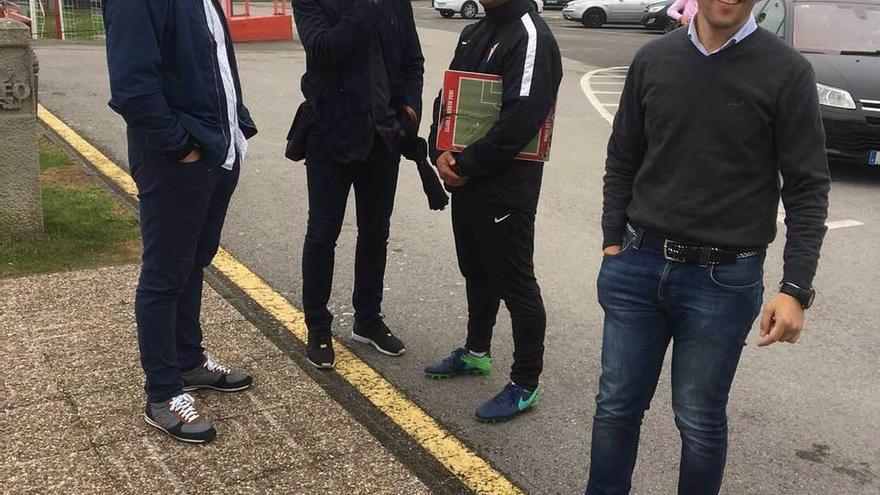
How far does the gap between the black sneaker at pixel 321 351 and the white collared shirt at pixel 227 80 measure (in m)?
1.00

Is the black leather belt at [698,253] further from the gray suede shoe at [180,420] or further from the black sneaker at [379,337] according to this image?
the black sneaker at [379,337]

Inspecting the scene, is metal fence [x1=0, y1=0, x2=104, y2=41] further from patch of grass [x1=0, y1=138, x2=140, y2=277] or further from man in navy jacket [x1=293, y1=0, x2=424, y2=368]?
man in navy jacket [x1=293, y1=0, x2=424, y2=368]

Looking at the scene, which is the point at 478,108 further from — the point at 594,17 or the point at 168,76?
the point at 594,17

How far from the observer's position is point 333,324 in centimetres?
461

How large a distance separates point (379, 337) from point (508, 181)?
3.89 ft

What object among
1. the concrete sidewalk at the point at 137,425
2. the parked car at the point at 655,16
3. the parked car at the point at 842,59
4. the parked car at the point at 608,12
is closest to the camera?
the concrete sidewalk at the point at 137,425

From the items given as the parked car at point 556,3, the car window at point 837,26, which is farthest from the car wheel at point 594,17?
the car window at point 837,26

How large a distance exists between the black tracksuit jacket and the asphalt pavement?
0.94m

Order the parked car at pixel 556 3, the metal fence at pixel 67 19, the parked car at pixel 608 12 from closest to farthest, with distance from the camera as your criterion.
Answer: the metal fence at pixel 67 19 < the parked car at pixel 608 12 < the parked car at pixel 556 3

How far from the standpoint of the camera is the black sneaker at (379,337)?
4.29m

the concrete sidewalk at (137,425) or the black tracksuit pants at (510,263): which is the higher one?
the black tracksuit pants at (510,263)

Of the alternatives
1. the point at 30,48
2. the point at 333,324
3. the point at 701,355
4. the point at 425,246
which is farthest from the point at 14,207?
the point at 701,355

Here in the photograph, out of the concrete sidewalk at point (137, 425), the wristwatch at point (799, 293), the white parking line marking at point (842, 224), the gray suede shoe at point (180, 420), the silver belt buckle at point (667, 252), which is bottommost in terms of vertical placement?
the white parking line marking at point (842, 224)

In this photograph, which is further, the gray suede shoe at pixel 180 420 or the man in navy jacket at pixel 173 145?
the gray suede shoe at pixel 180 420
